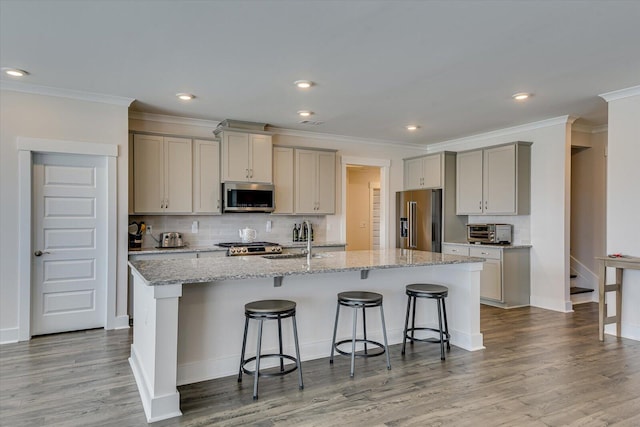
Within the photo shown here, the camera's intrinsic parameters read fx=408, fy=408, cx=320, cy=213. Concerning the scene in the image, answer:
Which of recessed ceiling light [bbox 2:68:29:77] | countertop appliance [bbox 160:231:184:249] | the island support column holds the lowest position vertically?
the island support column

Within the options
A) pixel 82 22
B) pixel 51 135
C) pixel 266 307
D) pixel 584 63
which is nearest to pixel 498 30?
pixel 584 63

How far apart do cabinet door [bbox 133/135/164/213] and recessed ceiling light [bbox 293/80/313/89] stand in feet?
6.94

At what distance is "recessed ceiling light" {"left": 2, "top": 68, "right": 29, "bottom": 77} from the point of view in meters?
3.58

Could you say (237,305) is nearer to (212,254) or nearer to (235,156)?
(212,254)

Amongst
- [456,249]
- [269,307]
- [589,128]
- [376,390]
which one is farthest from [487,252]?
[269,307]

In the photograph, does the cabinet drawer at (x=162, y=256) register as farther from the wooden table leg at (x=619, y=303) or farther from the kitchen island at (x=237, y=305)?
the wooden table leg at (x=619, y=303)

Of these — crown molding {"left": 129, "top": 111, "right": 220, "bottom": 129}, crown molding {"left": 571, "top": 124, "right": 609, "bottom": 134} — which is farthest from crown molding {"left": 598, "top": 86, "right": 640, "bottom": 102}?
crown molding {"left": 129, "top": 111, "right": 220, "bottom": 129}

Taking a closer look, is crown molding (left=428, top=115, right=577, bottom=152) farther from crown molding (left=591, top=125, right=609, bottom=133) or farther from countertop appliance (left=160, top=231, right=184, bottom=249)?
countertop appliance (left=160, top=231, right=184, bottom=249)

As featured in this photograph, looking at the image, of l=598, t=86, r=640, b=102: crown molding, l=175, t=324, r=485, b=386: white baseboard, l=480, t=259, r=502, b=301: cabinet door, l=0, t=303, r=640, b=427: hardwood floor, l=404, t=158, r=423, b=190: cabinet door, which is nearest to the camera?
l=0, t=303, r=640, b=427: hardwood floor

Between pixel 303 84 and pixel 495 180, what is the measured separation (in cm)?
340

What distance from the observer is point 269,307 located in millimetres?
2859

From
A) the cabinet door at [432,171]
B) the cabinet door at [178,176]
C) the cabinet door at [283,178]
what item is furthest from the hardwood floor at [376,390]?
the cabinet door at [432,171]

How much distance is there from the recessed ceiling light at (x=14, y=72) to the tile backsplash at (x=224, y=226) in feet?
6.56

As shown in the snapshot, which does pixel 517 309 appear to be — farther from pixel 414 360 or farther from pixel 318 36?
pixel 318 36
